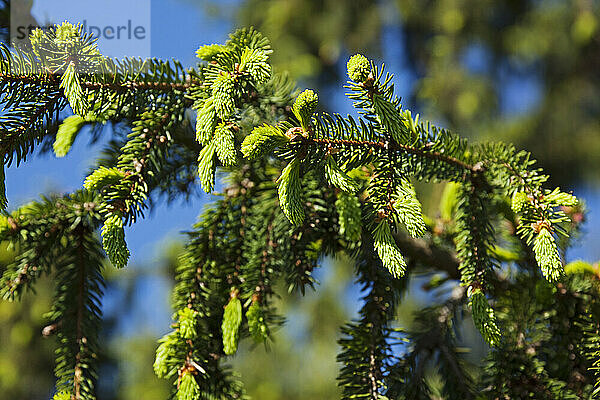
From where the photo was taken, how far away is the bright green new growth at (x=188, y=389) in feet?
2.56

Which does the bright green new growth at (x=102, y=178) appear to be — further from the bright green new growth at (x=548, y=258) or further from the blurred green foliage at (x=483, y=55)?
the blurred green foliage at (x=483, y=55)

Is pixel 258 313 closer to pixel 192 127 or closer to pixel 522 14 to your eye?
pixel 192 127

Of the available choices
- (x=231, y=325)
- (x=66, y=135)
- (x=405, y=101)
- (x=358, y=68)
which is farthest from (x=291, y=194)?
(x=405, y=101)

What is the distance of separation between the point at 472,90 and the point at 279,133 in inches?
151

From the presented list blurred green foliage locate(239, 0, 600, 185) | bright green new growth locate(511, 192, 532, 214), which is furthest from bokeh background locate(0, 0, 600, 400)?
bright green new growth locate(511, 192, 532, 214)

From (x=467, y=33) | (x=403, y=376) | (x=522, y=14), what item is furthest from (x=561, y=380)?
(x=522, y=14)

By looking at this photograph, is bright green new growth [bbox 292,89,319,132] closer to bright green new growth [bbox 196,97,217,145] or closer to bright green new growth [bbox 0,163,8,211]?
bright green new growth [bbox 196,97,217,145]

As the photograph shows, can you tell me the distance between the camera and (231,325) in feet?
2.74

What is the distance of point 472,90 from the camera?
13.8 feet

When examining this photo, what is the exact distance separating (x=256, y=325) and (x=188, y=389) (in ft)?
0.41

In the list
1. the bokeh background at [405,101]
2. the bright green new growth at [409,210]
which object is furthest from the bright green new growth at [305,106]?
the bokeh background at [405,101]

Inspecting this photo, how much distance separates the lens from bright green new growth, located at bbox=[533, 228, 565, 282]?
2.27 ft

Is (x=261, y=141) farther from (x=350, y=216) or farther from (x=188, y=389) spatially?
(x=188, y=389)

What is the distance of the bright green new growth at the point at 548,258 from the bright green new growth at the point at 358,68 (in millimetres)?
294
